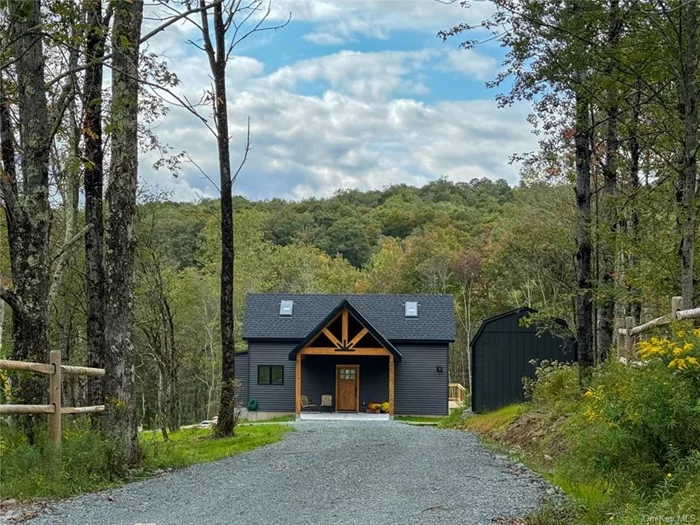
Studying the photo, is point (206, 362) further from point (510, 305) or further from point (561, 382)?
point (561, 382)

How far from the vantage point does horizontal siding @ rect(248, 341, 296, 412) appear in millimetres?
28016

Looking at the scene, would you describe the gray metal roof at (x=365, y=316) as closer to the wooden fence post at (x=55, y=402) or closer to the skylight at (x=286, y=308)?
the skylight at (x=286, y=308)

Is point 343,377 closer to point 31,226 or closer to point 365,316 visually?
point 365,316

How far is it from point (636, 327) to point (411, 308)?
65.8 ft

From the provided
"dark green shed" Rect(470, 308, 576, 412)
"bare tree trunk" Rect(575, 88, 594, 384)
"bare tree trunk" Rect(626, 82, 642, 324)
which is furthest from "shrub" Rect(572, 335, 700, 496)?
"dark green shed" Rect(470, 308, 576, 412)

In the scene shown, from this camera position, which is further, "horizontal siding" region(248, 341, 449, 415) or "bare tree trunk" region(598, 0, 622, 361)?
"horizontal siding" region(248, 341, 449, 415)

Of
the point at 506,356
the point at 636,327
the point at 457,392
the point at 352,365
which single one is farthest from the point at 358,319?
the point at 636,327

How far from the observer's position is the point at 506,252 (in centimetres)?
3431

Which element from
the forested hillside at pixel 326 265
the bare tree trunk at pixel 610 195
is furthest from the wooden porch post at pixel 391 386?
the bare tree trunk at pixel 610 195

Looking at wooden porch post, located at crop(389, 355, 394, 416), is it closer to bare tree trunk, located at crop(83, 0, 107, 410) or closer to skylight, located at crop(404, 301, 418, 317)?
skylight, located at crop(404, 301, 418, 317)

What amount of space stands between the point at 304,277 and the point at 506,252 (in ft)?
52.1

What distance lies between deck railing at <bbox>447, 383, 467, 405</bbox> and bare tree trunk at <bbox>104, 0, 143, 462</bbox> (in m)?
25.2

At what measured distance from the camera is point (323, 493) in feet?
22.1

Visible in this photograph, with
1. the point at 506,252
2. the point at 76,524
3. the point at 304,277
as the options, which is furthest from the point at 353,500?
the point at 304,277
